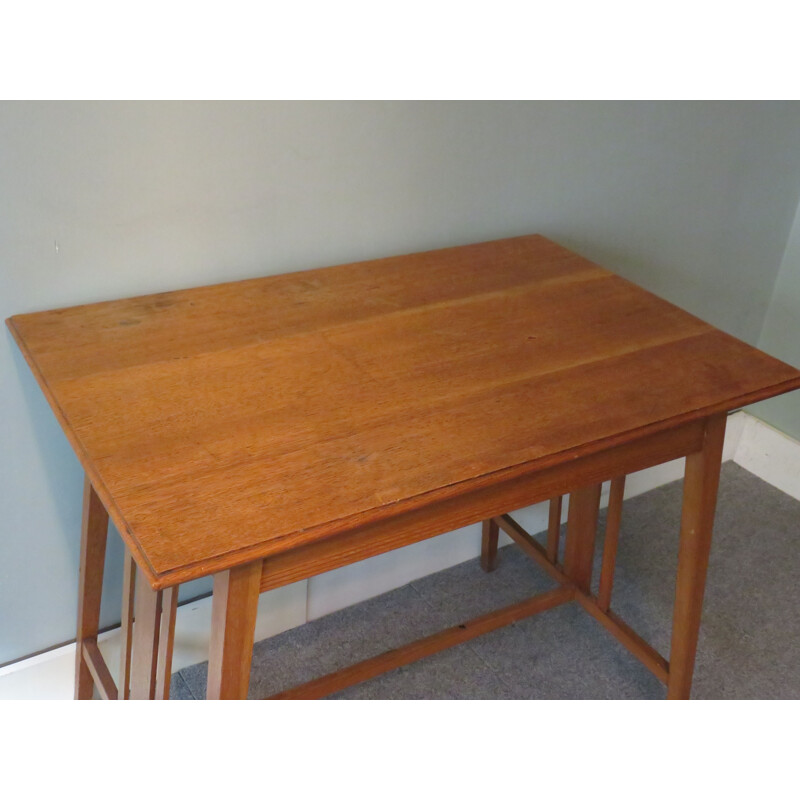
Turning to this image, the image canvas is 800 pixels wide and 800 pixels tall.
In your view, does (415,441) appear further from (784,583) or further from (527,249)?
(784,583)

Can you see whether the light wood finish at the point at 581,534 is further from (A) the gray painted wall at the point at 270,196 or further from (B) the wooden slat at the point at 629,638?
(A) the gray painted wall at the point at 270,196

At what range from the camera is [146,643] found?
129cm

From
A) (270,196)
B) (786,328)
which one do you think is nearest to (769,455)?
(786,328)

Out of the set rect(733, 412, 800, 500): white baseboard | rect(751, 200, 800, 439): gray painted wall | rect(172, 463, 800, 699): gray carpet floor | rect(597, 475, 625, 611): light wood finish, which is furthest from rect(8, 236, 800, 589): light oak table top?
rect(733, 412, 800, 500): white baseboard

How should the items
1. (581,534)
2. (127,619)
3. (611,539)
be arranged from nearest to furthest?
(127,619), (611,539), (581,534)

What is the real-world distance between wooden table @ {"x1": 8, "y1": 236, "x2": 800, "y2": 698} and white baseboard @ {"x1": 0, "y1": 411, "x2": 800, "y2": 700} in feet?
0.34

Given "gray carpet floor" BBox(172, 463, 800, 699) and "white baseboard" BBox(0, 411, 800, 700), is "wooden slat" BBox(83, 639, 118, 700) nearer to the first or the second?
"white baseboard" BBox(0, 411, 800, 700)

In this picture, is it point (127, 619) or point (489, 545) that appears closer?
point (127, 619)

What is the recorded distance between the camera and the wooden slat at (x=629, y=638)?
179 centimetres

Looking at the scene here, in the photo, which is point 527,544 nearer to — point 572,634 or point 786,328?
point 572,634

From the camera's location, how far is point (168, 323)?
56.8 inches

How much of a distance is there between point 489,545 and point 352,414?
1.07 metres

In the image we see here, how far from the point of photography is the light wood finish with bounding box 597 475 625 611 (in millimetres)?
1869

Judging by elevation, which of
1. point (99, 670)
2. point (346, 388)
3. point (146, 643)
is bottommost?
point (99, 670)
